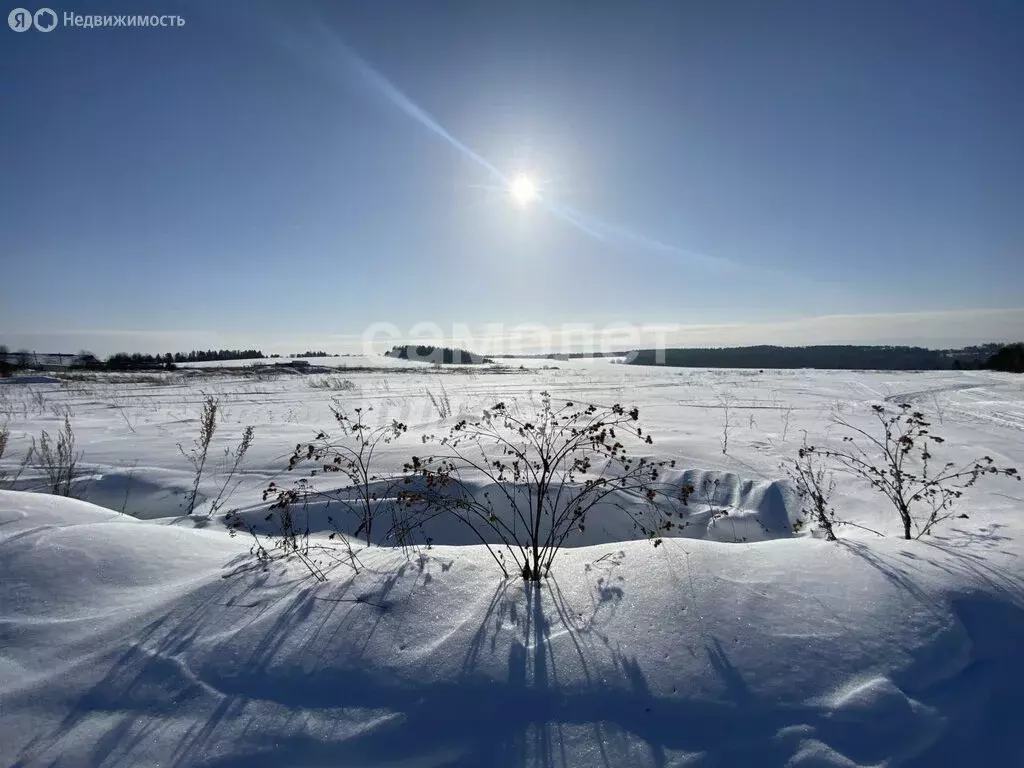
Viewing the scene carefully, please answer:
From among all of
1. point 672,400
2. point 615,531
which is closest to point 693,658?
point 615,531

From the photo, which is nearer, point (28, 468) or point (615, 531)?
point (615, 531)

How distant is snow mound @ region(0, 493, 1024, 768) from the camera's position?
153 cm

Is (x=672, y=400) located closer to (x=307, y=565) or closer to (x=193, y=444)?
(x=193, y=444)

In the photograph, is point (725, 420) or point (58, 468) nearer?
point (58, 468)

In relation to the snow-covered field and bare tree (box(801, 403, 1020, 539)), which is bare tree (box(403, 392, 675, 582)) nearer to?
the snow-covered field

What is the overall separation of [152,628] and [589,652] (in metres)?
1.91

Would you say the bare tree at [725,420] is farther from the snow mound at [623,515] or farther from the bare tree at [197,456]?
the bare tree at [197,456]

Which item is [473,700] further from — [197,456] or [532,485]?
[197,456]

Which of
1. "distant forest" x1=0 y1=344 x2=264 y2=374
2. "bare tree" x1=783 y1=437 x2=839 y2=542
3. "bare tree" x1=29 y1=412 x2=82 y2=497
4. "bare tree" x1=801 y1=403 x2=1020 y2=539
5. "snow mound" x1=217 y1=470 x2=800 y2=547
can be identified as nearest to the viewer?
"bare tree" x1=801 y1=403 x2=1020 y2=539

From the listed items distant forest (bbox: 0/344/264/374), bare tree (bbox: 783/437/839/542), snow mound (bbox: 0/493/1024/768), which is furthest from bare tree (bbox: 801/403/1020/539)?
distant forest (bbox: 0/344/264/374)

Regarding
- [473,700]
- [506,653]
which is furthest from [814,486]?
[473,700]

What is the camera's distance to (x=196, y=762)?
1.46 metres

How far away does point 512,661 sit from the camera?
6.17 ft

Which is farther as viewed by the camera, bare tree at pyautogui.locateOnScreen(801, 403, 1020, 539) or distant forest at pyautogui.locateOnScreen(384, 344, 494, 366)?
distant forest at pyautogui.locateOnScreen(384, 344, 494, 366)
